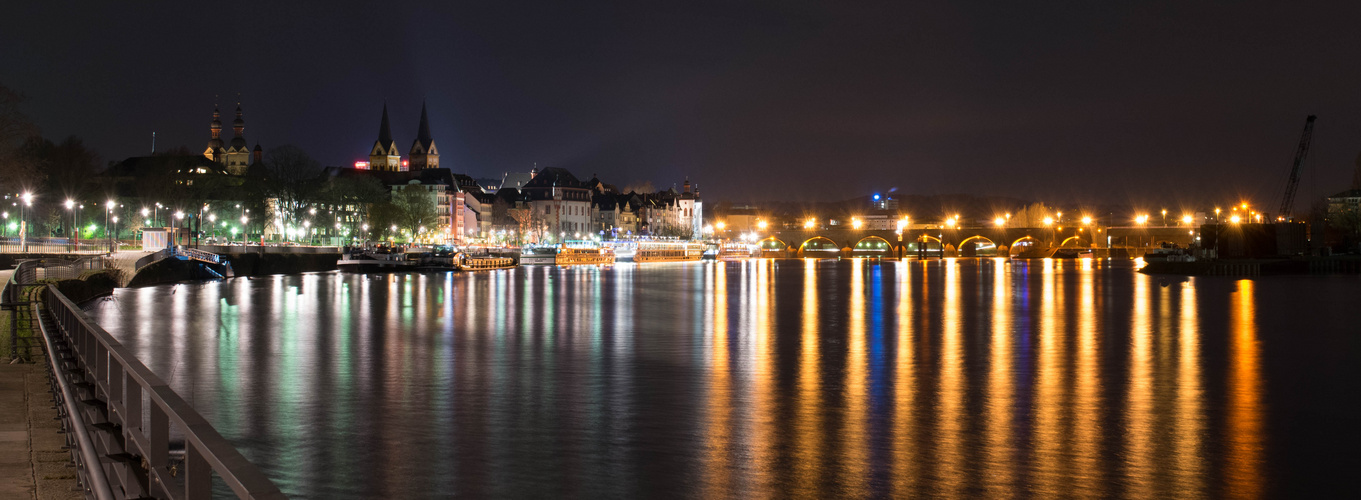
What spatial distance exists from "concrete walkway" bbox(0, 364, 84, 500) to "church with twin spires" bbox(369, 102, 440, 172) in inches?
7197

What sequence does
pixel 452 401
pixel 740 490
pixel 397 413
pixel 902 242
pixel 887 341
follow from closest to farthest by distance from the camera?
pixel 740 490 < pixel 397 413 < pixel 452 401 < pixel 887 341 < pixel 902 242

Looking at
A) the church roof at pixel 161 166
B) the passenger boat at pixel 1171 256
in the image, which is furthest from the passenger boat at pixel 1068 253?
the church roof at pixel 161 166

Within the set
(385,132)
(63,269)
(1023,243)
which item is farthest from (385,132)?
(63,269)

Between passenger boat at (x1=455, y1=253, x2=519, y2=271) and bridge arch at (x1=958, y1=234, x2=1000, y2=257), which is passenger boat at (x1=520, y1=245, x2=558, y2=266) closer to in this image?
passenger boat at (x1=455, y1=253, x2=519, y2=271)

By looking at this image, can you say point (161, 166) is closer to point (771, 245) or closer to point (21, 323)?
point (21, 323)

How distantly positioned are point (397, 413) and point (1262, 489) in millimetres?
12257

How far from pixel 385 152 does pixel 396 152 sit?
225cm

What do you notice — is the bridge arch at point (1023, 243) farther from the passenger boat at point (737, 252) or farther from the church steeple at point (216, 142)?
the church steeple at point (216, 142)

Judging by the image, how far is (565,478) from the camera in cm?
1273

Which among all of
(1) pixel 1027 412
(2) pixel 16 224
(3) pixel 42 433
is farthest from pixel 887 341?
(2) pixel 16 224

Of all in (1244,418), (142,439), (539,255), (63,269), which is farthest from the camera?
(539,255)

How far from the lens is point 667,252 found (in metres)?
145

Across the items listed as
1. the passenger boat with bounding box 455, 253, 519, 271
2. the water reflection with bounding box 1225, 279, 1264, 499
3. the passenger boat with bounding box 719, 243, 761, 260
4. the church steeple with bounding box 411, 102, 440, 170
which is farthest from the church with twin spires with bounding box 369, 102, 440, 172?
the water reflection with bounding box 1225, 279, 1264, 499

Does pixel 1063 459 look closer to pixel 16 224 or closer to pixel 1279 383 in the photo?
pixel 1279 383
